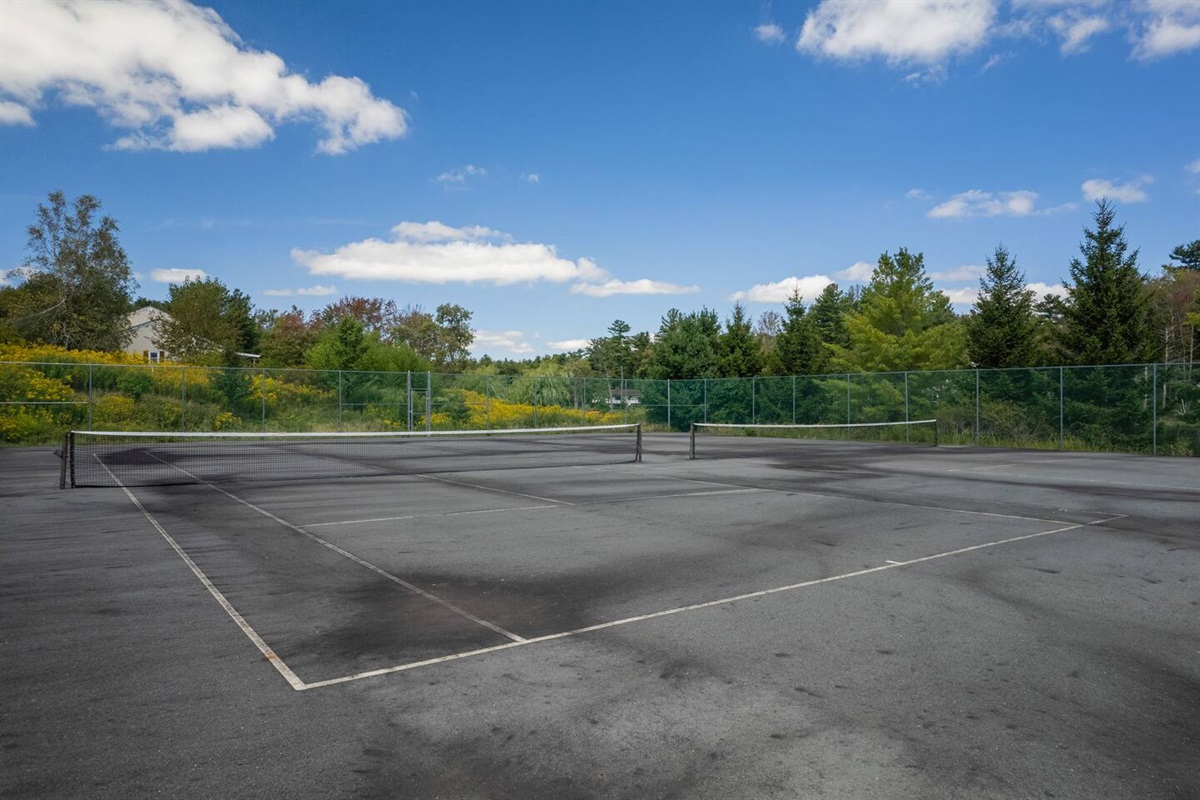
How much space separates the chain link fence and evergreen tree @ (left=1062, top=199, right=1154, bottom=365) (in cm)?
204

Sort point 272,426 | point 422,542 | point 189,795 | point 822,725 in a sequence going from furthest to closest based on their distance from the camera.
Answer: point 272,426 → point 422,542 → point 822,725 → point 189,795

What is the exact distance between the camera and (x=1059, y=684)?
4.43m

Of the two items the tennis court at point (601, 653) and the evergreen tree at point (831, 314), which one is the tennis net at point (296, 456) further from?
the evergreen tree at point (831, 314)

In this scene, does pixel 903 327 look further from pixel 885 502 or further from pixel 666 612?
pixel 666 612

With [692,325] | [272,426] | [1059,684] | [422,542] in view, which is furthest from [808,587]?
[692,325]

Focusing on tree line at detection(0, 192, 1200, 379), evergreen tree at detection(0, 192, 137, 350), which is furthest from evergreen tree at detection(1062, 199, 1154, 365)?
evergreen tree at detection(0, 192, 137, 350)

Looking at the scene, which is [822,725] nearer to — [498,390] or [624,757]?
[624,757]

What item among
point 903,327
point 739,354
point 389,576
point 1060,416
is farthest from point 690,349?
point 389,576

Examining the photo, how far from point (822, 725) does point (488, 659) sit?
213 centimetres

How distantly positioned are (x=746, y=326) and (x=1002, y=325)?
1528 centimetres

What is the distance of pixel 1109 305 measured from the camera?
A: 86.5 feet

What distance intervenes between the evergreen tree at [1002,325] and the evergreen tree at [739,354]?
44.1ft

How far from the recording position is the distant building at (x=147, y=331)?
216 feet

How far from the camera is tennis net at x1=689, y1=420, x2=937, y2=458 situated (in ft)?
83.5
